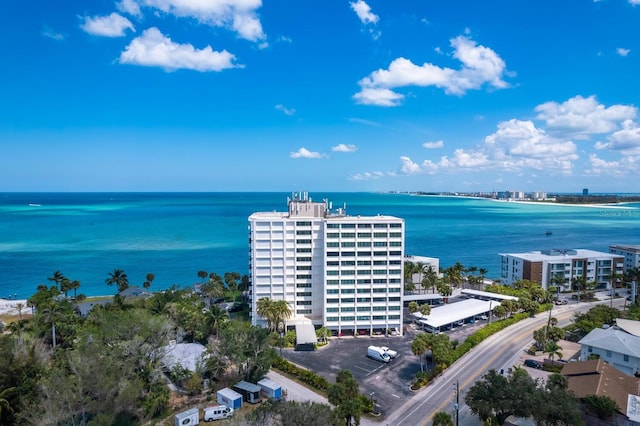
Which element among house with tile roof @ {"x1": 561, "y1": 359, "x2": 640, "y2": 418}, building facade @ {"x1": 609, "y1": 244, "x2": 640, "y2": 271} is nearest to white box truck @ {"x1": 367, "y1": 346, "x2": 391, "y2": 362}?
house with tile roof @ {"x1": 561, "y1": 359, "x2": 640, "y2": 418}

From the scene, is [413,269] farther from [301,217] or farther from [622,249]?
[622,249]

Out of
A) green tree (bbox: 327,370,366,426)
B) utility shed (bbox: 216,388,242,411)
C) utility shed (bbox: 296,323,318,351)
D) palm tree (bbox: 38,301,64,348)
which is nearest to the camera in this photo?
green tree (bbox: 327,370,366,426)

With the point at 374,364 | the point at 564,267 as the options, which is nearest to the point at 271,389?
the point at 374,364

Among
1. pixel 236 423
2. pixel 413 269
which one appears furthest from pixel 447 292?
pixel 236 423

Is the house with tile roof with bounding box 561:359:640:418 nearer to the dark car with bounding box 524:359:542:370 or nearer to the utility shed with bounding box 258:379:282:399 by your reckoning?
the dark car with bounding box 524:359:542:370

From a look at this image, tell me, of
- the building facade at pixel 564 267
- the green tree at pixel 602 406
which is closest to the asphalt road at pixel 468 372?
the green tree at pixel 602 406

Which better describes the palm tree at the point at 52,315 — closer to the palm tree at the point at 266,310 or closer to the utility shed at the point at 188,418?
the utility shed at the point at 188,418
